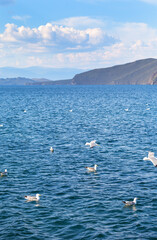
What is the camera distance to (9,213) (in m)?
21.3

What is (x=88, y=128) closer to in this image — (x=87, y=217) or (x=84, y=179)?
(x=84, y=179)

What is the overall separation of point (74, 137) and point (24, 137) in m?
7.11

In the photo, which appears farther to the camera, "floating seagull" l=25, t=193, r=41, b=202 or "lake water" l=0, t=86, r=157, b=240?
"floating seagull" l=25, t=193, r=41, b=202

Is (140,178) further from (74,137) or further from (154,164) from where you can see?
(74,137)

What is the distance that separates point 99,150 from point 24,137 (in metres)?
13.1

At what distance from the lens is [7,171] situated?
29.9 m

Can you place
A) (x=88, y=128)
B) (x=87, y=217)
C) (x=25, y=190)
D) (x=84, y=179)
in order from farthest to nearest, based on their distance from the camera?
1. (x=88, y=128)
2. (x=84, y=179)
3. (x=25, y=190)
4. (x=87, y=217)

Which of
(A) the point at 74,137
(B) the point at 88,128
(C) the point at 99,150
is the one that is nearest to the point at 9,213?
(C) the point at 99,150

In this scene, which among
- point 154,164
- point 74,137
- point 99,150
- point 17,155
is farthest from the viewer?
point 74,137

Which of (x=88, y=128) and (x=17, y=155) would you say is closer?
(x=17, y=155)

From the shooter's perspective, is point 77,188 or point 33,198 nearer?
point 33,198

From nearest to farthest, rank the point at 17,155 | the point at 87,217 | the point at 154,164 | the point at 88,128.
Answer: the point at 87,217
the point at 154,164
the point at 17,155
the point at 88,128

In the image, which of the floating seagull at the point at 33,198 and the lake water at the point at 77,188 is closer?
the lake water at the point at 77,188

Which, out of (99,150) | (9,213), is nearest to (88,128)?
(99,150)
